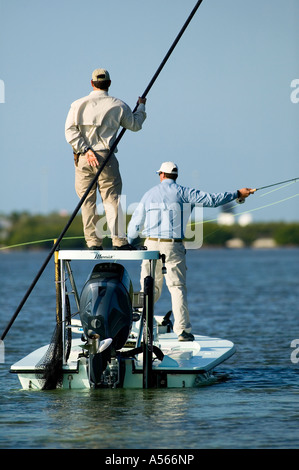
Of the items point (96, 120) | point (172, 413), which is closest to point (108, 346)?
point (172, 413)

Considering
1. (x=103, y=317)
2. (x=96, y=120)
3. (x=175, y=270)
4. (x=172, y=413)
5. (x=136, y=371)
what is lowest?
(x=172, y=413)

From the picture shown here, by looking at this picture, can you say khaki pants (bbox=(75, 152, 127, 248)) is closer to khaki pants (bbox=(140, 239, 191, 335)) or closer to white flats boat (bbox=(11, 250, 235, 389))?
white flats boat (bbox=(11, 250, 235, 389))

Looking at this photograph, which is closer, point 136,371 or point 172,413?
point 172,413

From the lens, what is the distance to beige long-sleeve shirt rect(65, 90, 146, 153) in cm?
995

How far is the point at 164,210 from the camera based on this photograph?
10508 mm

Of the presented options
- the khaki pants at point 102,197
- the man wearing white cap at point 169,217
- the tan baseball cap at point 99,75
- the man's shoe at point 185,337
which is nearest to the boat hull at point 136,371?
the man's shoe at point 185,337

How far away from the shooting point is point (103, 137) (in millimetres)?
10070

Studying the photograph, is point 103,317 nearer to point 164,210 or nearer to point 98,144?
point 164,210

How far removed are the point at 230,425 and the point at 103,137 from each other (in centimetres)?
334

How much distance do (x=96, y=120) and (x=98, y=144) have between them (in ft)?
0.87

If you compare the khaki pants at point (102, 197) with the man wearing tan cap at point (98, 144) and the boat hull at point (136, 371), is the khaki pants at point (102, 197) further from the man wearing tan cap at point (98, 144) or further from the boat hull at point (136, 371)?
the boat hull at point (136, 371)

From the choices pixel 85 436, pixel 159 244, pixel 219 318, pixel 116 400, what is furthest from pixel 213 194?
pixel 219 318

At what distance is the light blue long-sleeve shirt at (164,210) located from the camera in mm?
10508
